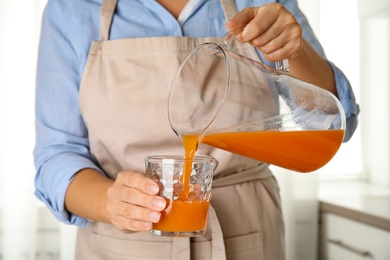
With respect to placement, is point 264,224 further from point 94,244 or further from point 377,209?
point 377,209

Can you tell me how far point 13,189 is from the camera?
203cm

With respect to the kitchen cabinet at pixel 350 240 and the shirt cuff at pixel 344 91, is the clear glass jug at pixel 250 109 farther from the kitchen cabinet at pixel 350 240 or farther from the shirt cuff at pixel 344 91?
the kitchen cabinet at pixel 350 240

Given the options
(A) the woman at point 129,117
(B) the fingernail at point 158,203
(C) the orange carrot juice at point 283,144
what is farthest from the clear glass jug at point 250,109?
(A) the woman at point 129,117

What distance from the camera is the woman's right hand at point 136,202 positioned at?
0.81 metres

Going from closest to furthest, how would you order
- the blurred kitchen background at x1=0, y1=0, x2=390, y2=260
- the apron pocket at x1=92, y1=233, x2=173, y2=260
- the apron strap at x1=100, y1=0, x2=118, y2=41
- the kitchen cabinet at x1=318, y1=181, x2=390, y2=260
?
the apron pocket at x1=92, y1=233, x2=173, y2=260
the apron strap at x1=100, y1=0, x2=118, y2=41
the kitchen cabinet at x1=318, y1=181, x2=390, y2=260
the blurred kitchen background at x1=0, y1=0, x2=390, y2=260

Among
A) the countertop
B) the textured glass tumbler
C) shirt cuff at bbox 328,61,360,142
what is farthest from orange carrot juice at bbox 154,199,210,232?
the countertop

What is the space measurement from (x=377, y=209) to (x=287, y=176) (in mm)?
493

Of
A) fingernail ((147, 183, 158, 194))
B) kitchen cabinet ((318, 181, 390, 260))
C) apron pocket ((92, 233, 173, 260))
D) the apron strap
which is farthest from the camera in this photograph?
kitchen cabinet ((318, 181, 390, 260))

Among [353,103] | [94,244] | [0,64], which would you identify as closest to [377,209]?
[353,103]

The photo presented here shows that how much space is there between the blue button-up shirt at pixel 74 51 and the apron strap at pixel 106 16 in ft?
0.05

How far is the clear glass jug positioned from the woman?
20 cm

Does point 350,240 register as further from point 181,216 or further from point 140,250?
point 181,216

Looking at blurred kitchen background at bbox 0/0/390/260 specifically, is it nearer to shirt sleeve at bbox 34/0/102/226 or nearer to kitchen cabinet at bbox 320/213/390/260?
kitchen cabinet at bbox 320/213/390/260

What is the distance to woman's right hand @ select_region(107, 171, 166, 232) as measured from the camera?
2.66ft
